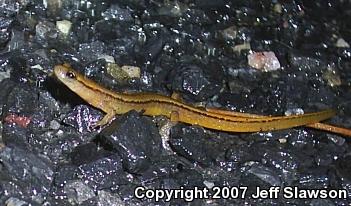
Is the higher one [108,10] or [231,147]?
[108,10]

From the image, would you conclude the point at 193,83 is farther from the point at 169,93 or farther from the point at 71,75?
the point at 71,75

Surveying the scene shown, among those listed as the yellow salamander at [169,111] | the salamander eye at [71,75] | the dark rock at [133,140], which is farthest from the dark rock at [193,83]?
the salamander eye at [71,75]

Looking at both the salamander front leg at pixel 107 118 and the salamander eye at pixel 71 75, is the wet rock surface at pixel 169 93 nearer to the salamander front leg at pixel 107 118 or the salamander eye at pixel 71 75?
the salamander front leg at pixel 107 118

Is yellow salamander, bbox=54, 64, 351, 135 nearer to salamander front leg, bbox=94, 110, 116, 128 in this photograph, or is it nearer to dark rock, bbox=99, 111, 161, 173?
salamander front leg, bbox=94, 110, 116, 128

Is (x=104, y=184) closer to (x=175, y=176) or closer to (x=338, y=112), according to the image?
(x=175, y=176)

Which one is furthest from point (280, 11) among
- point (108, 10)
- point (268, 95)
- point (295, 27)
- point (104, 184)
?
point (104, 184)

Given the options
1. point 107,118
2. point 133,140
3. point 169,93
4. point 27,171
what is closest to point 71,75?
point 107,118

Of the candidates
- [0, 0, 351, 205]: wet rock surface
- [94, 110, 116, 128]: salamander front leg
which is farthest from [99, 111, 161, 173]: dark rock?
[94, 110, 116, 128]: salamander front leg
